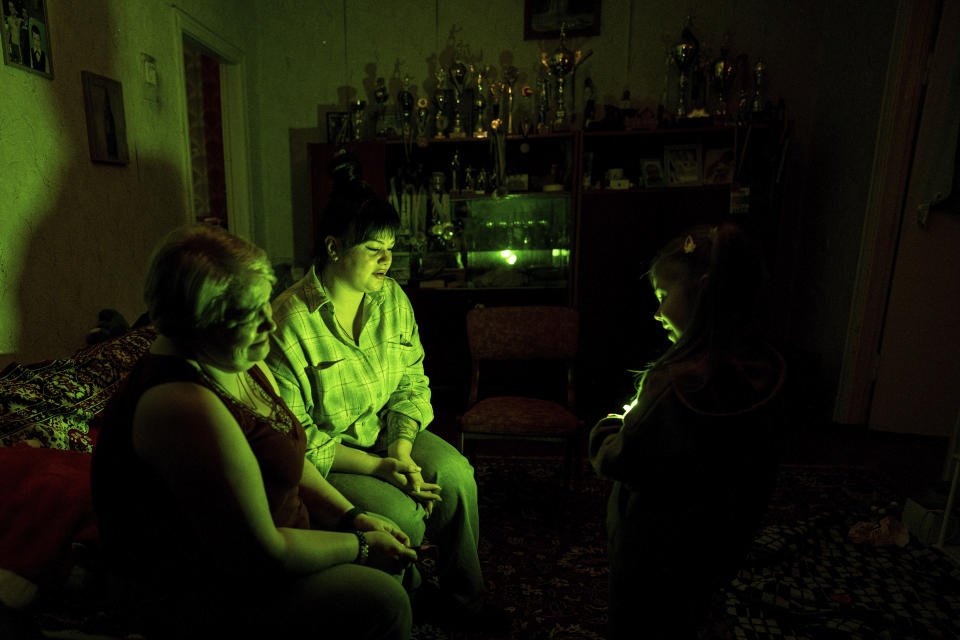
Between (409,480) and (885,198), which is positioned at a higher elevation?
(885,198)

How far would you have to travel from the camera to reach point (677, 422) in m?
0.91

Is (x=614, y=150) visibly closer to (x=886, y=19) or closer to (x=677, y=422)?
(x=886, y=19)

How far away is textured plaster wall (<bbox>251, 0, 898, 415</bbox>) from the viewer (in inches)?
128

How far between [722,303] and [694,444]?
0.25 m

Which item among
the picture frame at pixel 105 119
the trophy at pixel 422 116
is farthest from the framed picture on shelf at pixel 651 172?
the picture frame at pixel 105 119

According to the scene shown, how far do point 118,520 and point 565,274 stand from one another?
312 cm

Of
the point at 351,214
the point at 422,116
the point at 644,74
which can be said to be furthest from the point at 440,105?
the point at 351,214

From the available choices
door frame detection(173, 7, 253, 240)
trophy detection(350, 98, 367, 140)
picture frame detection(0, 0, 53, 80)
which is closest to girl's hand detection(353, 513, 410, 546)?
picture frame detection(0, 0, 53, 80)

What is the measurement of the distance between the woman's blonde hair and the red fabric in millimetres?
595

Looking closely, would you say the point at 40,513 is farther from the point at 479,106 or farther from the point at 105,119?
the point at 479,106

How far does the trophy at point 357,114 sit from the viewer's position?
3.68 meters

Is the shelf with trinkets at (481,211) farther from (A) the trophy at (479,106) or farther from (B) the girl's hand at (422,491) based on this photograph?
(B) the girl's hand at (422,491)

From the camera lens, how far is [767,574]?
182 cm

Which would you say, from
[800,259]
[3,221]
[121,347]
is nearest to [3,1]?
[3,221]
